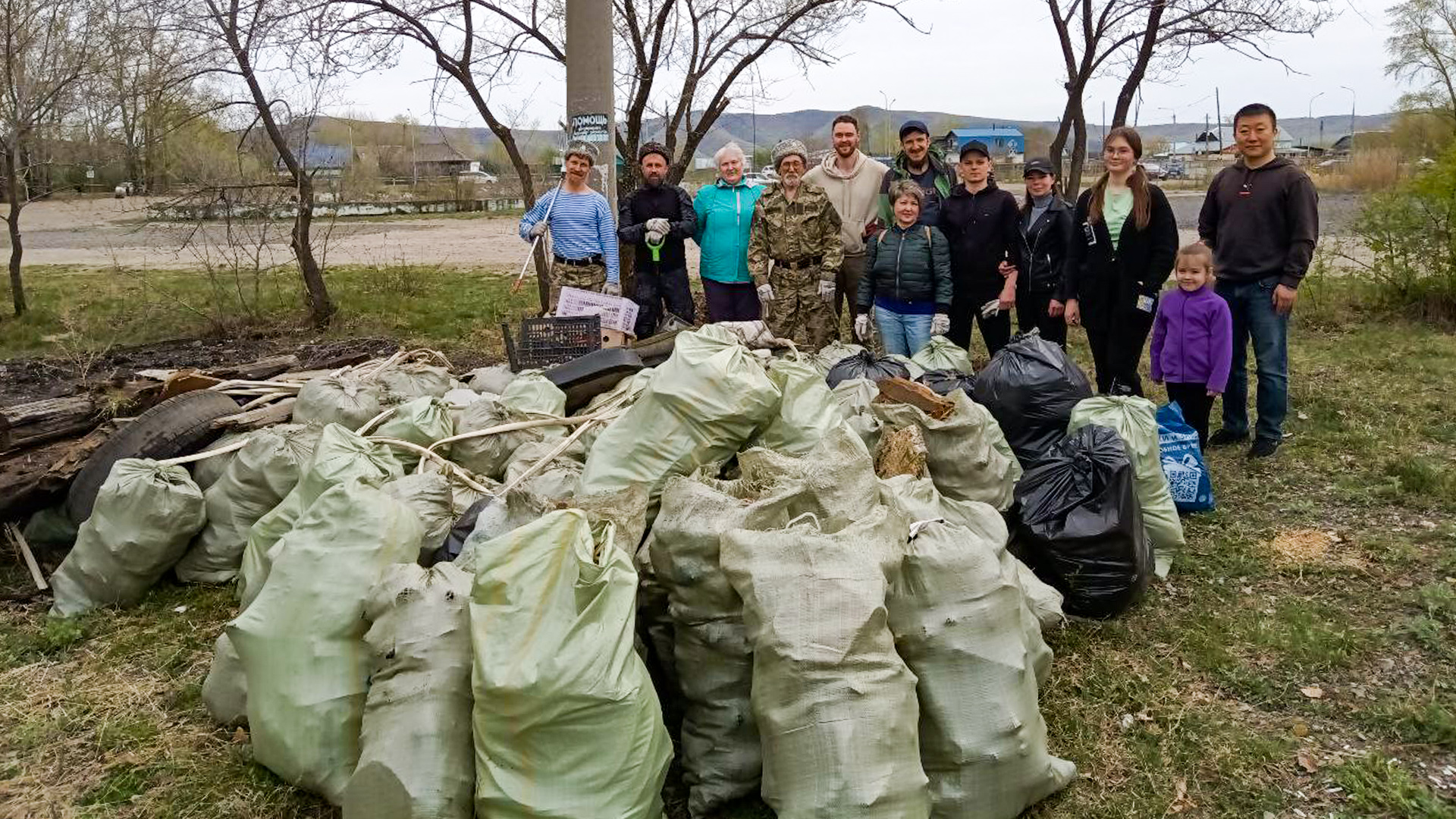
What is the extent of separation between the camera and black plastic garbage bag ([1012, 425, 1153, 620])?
3482mm

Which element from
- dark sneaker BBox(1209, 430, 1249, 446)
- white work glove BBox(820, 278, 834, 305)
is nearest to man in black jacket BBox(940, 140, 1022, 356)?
white work glove BBox(820, 278, 834, 305)

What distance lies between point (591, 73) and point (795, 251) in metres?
2.26

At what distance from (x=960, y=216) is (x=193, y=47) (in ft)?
23.2

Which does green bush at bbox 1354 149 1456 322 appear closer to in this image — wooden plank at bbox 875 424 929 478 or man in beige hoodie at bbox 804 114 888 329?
man in beige hoodie at bbox 804 114 888 329

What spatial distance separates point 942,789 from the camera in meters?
2.43

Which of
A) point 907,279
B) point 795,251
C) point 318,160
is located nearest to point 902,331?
point 907,279

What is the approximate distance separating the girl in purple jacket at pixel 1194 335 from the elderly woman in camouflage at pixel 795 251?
6.12 ft

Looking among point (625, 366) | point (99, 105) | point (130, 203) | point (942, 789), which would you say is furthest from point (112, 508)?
point (99, 105)

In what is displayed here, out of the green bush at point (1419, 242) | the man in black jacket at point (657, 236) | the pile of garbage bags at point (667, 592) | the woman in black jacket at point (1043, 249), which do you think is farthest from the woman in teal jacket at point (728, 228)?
the green bush at point (1419, 242)

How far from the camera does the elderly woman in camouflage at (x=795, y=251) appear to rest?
5.92 metres

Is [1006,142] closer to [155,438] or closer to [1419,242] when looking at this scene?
[1419,242]

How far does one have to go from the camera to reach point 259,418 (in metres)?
4.64

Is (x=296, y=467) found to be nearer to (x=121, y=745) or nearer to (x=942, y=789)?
(x=121, y=745)

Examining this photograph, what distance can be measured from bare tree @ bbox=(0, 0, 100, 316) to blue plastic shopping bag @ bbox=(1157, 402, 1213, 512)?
35.5ft
